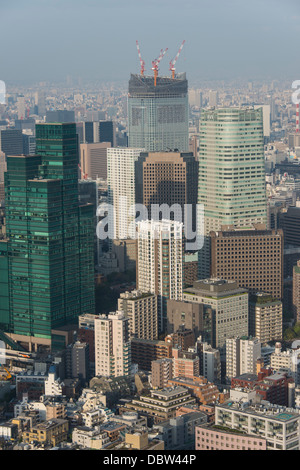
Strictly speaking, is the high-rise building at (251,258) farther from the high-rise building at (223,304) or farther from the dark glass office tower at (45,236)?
the dark glass office tower at (45,236)

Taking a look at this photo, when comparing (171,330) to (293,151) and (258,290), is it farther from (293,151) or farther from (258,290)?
(293,151)

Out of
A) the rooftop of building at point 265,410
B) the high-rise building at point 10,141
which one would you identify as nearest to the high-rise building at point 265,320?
the rooftop of building at point 265,410

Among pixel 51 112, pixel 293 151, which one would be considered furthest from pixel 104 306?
pixel 293 151

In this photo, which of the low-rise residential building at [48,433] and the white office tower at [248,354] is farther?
the white office tower at [248,354]

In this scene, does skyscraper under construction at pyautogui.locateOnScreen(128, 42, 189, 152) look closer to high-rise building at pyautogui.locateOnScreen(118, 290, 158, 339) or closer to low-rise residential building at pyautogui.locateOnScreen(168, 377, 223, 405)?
high-rise building at pyautogui.locateOnScreen(118, 290, 158, 339)

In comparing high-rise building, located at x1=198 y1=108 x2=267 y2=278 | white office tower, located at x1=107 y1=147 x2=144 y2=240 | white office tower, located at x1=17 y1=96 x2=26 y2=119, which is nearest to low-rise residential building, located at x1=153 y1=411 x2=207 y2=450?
high-rise building, located at x1=198 y1=108 x2=267 y2=278

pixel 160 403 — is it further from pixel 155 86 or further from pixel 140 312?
pixel 155 86
